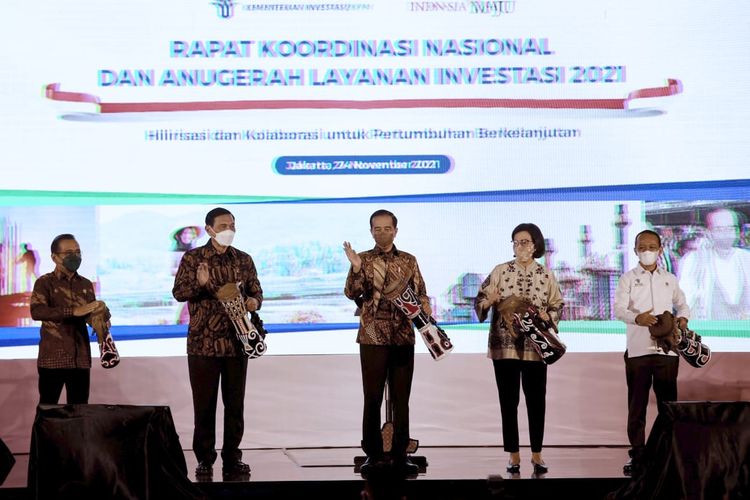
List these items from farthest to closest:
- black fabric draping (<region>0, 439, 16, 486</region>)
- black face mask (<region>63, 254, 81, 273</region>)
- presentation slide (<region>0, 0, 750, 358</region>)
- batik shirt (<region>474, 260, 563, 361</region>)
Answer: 1. presentation slide (<region>0, 0, 750, 358</region>)
2. black face mask (<region>63, 254, 81, 273</region>)
3. batik shirt (<region>474, 260, 563, 361</region>)
4. black fabric draping (<region>0, 439, 16, 486</region>)

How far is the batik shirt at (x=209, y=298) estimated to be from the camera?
16.8 ft

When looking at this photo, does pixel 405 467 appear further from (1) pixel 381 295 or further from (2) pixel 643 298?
(2) pixel 643 298

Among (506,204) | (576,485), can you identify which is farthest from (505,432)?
(506,204)

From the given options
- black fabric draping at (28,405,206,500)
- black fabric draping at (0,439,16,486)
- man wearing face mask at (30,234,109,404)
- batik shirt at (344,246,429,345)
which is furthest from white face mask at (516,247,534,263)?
black fabric draping at (0,439,16,486)

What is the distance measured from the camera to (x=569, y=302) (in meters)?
Result: 6.25

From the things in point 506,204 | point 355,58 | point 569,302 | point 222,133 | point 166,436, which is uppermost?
point 355,58

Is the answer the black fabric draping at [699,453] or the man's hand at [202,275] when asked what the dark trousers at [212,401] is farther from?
the black fabric draping at [699,453]

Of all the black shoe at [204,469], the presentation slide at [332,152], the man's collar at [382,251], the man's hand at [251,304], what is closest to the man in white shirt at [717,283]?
the presentation slide at [332,152]

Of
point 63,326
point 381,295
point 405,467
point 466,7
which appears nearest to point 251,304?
point 381,295

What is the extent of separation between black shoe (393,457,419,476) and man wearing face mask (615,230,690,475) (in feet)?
3.58

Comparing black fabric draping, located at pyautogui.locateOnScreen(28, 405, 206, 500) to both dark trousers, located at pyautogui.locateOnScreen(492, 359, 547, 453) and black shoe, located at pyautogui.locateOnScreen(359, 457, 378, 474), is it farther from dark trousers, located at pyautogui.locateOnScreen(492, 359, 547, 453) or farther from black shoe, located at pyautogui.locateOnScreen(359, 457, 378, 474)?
dark trousers, located at pyautogui.locateOnScreen(492, 359, 547, 453)

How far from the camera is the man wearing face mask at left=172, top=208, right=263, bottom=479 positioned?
5129mm

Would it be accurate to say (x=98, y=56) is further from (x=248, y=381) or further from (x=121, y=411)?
(x=121, y=411)

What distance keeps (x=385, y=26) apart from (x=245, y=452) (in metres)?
2.77
